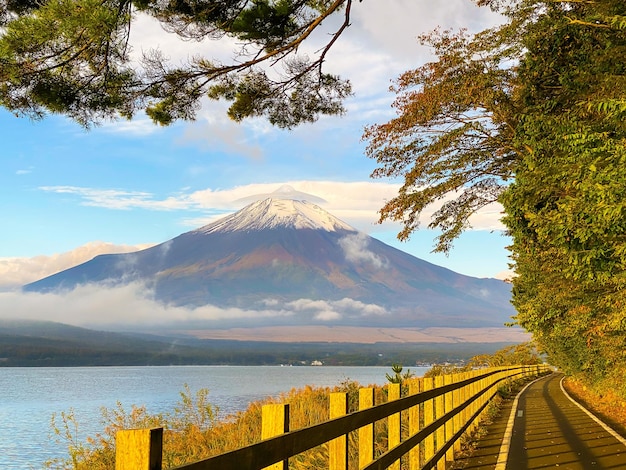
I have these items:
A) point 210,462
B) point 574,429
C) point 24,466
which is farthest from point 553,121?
point 24,466

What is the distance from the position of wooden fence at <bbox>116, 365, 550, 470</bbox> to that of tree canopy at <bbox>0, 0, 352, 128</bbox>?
6.22 metres

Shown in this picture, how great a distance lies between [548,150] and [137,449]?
1462 centimetres

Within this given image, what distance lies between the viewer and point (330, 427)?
490 cm

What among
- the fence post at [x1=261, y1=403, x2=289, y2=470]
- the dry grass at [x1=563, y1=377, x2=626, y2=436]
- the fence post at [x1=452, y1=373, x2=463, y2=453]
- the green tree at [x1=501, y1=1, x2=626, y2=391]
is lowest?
the dry grass at [x1=563, y1=377, x2=626, y2=436]

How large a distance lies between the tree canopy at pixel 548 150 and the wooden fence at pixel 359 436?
354 centimetres

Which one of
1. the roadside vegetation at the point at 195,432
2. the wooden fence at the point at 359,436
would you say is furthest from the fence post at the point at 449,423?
the roadside vegetation at the point at 195,432

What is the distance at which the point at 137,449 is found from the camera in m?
2.61

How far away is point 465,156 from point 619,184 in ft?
51.9

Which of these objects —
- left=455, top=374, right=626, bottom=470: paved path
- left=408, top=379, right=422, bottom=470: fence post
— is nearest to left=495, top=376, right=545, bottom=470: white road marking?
left=455, top=374, right=626, bottom=470: paved path

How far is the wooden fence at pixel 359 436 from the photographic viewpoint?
2.63 metres

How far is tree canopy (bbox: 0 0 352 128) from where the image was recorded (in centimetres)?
948

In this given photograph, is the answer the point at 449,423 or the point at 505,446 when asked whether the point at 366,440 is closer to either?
the point at 449,423

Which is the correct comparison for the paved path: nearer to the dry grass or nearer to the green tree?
the dry grass

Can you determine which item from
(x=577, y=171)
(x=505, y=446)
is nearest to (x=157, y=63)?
(x=577, y=171)
